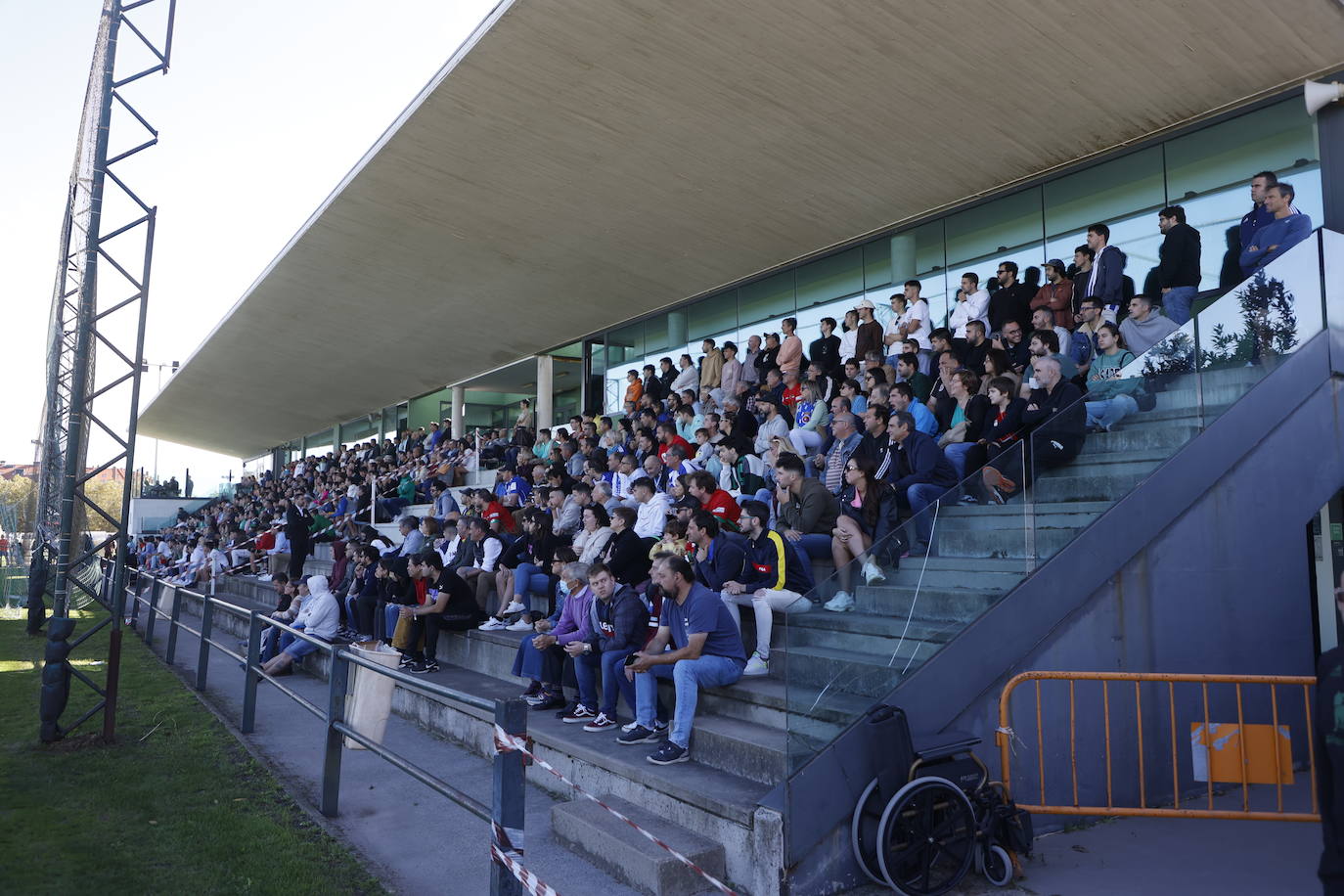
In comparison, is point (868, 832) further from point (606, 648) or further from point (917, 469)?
point (917, 469)

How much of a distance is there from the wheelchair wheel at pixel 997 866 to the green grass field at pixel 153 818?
3.15 metres

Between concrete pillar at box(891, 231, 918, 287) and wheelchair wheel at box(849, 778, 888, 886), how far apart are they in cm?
1045

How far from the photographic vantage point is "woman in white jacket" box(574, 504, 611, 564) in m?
9.41

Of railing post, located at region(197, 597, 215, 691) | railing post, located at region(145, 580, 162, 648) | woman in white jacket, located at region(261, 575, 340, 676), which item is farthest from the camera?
railing post, located at region(145, 580, 162, 648)

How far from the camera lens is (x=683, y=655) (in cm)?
612

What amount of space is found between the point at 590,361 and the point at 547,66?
10673 millimetres

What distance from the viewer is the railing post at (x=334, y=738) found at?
6.11 metres

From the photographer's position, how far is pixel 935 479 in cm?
779

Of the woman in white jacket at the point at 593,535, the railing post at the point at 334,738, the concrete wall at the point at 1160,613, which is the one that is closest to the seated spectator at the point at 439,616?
the woman in white jacket at the point at 593,535

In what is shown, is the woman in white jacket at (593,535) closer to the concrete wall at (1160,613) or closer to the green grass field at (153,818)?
the green grass field at (153,818)

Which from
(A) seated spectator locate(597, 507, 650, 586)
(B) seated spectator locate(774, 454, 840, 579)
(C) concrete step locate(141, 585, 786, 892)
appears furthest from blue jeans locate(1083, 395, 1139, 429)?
(A) seated spectator locate(597, 507, 650, 586)

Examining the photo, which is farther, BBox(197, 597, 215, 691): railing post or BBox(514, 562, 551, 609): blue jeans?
BBox(197, 597, 215, 691): railing post

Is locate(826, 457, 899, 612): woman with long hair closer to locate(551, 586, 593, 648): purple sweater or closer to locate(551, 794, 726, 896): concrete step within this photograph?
locate(551, 586, 593, 648): purple sweater

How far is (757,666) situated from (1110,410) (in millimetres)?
3001
